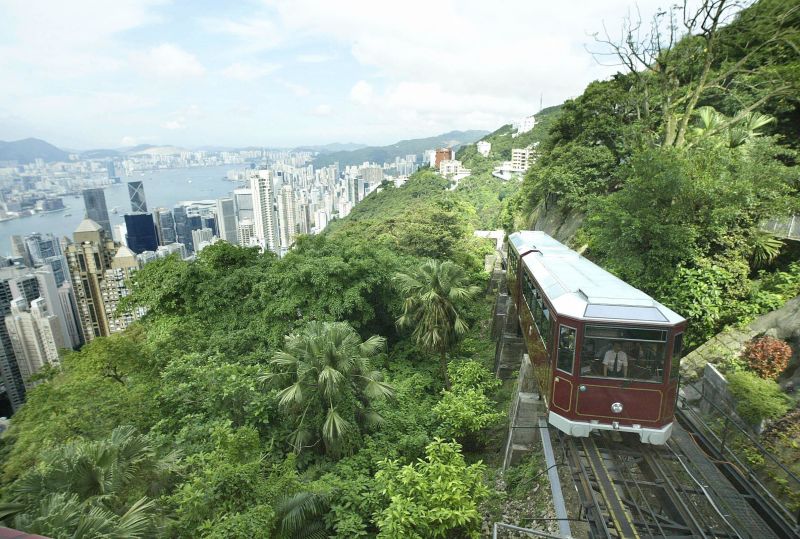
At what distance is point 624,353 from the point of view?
6852 mm

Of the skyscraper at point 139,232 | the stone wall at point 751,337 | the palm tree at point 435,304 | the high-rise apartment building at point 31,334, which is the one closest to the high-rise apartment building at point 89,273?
the high-rise apartment building at point 31,334

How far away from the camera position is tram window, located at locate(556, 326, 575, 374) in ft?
23.2

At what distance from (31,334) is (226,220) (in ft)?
329

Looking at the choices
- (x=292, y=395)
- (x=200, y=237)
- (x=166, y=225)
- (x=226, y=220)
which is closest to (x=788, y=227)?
(x=292, y=395)

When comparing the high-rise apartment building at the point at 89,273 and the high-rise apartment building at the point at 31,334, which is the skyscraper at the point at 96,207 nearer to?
the high-rise apartment building at the point at 89,273

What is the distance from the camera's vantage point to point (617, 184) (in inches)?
862

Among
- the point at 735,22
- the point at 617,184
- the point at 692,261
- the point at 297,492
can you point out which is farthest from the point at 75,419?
the point at 735,22

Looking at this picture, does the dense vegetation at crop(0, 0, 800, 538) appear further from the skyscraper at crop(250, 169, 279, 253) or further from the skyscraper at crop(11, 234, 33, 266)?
the skyscraper at crop(250, 169, 279, 253)

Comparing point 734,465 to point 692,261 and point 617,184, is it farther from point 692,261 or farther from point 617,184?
point 617,184

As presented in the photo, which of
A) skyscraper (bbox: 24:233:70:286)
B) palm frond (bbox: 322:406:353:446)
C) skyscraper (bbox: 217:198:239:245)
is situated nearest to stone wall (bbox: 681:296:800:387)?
palm frond (bbox: 322:406:353:446)

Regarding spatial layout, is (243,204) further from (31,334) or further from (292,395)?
(292,395)

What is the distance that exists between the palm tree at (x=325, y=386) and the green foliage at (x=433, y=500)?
6.89ft

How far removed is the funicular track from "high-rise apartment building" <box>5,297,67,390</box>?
233 ft

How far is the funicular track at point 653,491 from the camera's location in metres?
5.85
